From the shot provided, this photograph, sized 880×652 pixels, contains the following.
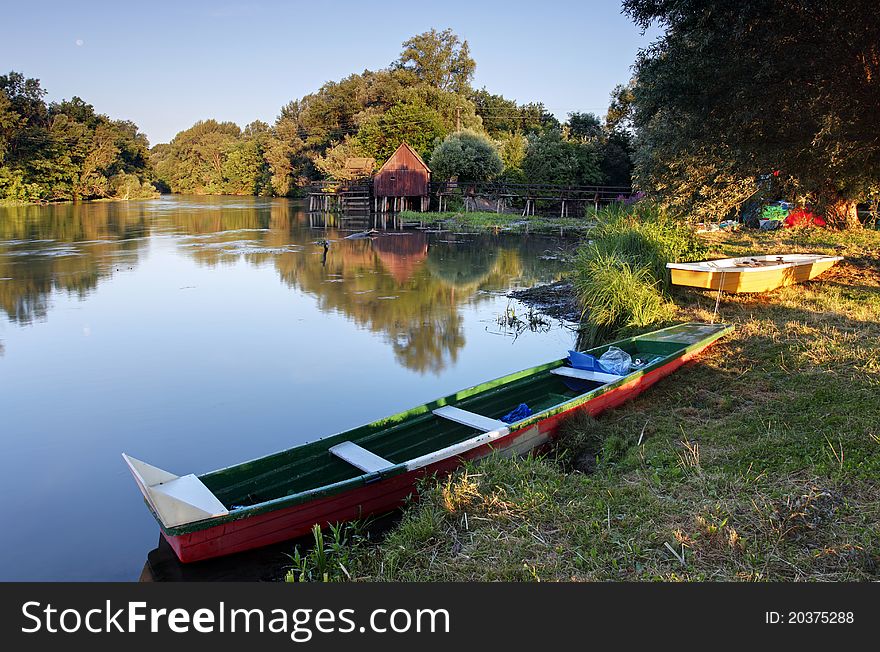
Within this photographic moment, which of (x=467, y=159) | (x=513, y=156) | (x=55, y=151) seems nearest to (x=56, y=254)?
(x=467, y=159)

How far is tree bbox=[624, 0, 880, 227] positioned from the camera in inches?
333

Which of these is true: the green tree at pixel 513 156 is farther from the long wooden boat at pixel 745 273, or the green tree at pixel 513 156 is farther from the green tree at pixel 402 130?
the long wooden boat at pixel 745 273

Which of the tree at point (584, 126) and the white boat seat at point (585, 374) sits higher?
the tree at point (584, 126)

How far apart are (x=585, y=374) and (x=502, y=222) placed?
28.8 metres

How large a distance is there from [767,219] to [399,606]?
23702 millimetres

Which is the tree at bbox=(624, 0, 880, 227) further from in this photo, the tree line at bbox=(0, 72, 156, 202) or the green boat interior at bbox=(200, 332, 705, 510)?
the tree line at bbox=(0, 72, 156, 202)

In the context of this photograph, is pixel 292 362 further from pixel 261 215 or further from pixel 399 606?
pixel 261 215

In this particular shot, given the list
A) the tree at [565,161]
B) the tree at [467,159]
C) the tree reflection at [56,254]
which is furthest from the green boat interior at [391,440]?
the tree at [467,159]

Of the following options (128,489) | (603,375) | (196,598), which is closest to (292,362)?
(128,489)

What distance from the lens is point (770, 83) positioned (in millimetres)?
9055

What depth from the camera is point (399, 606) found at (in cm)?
326

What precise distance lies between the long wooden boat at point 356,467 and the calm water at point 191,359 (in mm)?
1037

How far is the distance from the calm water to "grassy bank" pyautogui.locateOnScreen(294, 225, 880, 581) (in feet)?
9.22

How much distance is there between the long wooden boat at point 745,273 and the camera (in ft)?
34.9
